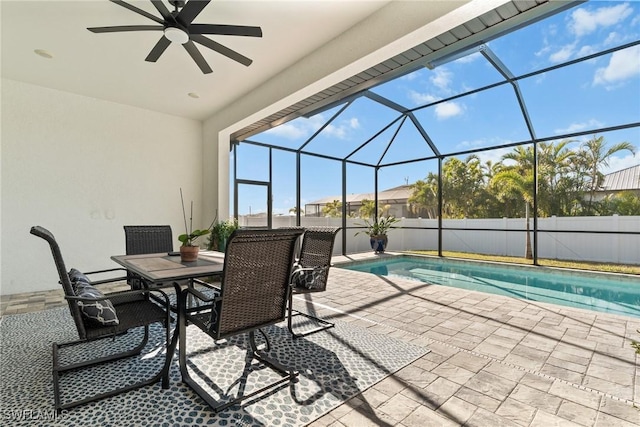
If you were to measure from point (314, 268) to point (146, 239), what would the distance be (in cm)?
226

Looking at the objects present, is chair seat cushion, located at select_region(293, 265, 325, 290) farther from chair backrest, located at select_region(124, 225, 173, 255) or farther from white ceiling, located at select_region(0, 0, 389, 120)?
white ceiling, located at select_region(0, 0, 389, 120)

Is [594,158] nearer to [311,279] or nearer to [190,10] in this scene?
[311,279]

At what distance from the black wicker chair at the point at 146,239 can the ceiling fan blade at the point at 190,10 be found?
2.36m

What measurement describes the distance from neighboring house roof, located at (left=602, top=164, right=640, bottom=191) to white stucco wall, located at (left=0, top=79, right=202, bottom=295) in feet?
34.7

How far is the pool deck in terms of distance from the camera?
174 centimetres

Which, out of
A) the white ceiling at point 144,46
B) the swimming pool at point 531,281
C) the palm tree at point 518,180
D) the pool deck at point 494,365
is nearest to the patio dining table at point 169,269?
the pool deck at point 494,365

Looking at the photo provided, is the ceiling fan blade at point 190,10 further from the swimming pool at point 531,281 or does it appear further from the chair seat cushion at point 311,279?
the swimming pool at point 531,281

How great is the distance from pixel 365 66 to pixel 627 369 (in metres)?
3.55

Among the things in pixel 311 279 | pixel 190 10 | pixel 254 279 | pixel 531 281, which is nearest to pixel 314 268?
pixel 311 279

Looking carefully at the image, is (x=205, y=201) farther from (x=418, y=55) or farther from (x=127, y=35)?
(x=418, y=55)

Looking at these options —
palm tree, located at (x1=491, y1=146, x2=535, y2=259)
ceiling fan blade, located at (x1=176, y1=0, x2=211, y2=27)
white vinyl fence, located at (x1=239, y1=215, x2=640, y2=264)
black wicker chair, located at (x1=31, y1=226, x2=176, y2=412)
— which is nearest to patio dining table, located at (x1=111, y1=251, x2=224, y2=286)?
black wicker chair, located at (x1=31, y1=226, x2=176, y2=412)

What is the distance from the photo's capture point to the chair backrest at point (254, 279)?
69.7 inches

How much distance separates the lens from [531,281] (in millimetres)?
6227

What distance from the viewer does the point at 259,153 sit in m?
6.88
